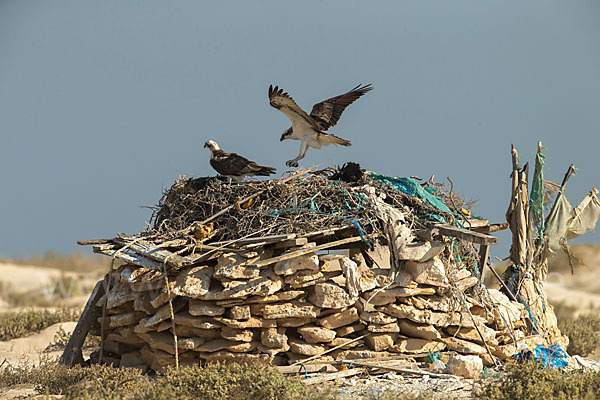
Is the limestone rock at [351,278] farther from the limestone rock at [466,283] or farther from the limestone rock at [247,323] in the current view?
the limestone rock at [466,283]

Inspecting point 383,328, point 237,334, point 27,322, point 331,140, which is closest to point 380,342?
point 383,328

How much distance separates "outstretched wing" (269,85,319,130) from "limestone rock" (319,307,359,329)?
2.39 m

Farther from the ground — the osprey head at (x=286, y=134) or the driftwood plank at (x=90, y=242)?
the osprey head at (x=286, y=134)

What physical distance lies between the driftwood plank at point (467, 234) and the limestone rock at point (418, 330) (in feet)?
3.67

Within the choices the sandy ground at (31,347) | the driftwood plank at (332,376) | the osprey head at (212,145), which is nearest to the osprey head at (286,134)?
the osprey head at (212,145)

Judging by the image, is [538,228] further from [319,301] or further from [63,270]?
[63,270]

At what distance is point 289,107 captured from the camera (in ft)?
26.0

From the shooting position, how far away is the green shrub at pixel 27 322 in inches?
468

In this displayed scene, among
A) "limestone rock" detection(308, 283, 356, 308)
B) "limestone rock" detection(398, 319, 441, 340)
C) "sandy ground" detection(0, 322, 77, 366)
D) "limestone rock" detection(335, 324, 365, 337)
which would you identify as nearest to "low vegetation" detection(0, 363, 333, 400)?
"limestone rock" detection(308, 283, 356, 308)

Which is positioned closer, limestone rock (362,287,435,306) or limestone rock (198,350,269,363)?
limestone rock (198,350,269,363)

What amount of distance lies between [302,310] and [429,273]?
1592mm

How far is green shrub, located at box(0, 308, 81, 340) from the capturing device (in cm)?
1190

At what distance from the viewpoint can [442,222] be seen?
8.32 metres

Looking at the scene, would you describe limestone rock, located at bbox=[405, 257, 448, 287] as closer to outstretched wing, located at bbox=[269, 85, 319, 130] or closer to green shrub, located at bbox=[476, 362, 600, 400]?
green shrub, located at bbox=[476, 362, 600, 400]
